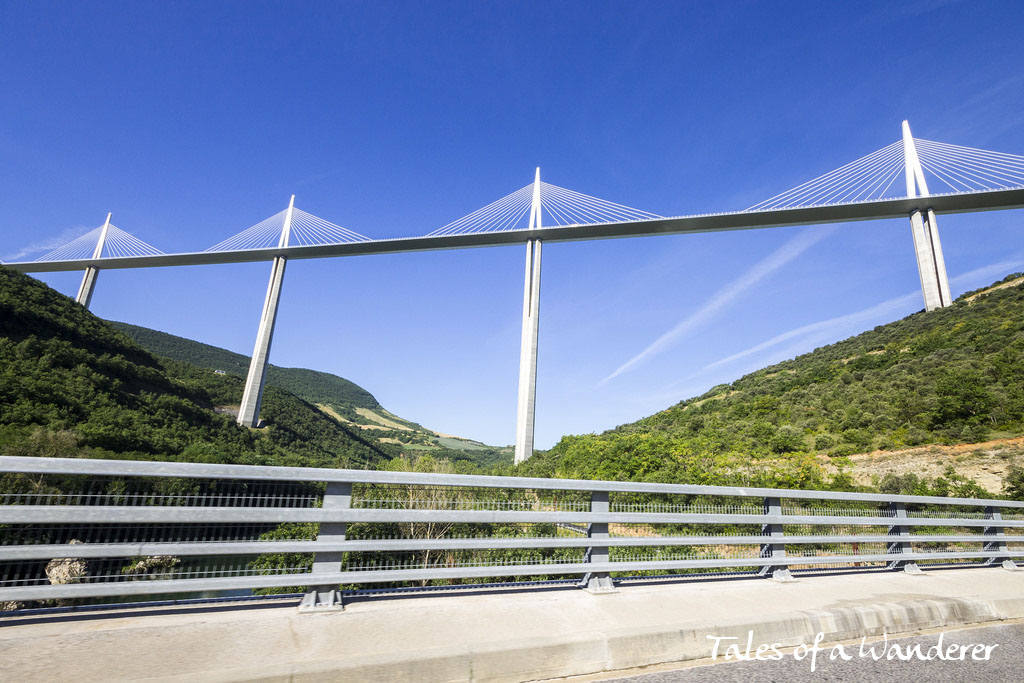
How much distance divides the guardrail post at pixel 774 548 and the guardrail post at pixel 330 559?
4573mm

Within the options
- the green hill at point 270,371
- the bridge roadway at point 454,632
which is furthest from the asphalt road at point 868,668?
the green hill at point 270,371

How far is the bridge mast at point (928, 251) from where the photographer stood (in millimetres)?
43188

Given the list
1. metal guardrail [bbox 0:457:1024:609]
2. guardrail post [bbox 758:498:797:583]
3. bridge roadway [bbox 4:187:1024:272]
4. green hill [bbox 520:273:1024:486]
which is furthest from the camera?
bridge roadway [bbox 4:187:1024:272]

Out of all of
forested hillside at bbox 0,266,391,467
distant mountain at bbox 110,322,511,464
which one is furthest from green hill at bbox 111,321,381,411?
forested hillside at bbox 0,266,391,467

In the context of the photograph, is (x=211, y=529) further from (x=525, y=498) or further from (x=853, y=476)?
(x=853, y=476)

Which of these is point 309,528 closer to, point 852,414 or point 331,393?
point 852,414

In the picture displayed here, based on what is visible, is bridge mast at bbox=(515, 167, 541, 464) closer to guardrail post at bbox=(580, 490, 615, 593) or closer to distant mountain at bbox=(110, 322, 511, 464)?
guardrail post at bbox=(580, 490, 615, 593)

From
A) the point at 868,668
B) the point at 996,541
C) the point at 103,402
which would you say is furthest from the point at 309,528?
the point at 103,402

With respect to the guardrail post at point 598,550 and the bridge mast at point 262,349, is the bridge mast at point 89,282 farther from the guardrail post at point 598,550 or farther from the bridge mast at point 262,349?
the guardrail post at point 598,550

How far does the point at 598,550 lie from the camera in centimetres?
476

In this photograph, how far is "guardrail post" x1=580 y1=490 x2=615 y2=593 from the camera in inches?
186

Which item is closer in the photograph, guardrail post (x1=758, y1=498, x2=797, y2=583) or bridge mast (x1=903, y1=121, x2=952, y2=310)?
guardrail post (x1=758, y1=498, x2=797, y2=583)

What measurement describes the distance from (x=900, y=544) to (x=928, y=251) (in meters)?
48.1

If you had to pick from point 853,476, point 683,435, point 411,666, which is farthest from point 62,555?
point 683,435
